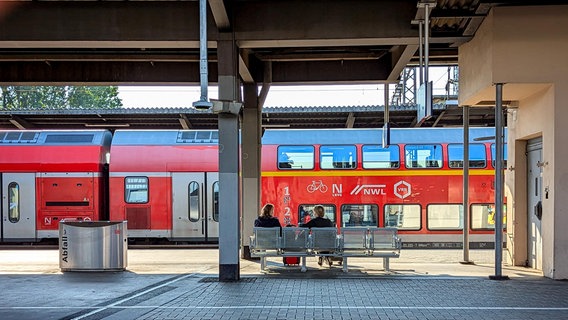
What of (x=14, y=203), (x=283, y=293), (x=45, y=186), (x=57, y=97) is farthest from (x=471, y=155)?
(x=57, y=97)

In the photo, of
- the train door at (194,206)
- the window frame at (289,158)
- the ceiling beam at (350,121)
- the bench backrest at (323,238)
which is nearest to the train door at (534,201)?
the bench backrest at (323,238)

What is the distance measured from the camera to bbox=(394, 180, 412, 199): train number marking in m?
19.0

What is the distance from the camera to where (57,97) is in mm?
63469

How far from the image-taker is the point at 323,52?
14664 mm

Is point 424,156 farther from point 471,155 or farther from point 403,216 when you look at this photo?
point 403,216

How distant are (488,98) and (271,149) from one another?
319 inches

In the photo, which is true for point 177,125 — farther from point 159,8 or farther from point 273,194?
point 159,8

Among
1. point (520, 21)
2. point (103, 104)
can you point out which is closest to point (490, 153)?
point (520, 21)

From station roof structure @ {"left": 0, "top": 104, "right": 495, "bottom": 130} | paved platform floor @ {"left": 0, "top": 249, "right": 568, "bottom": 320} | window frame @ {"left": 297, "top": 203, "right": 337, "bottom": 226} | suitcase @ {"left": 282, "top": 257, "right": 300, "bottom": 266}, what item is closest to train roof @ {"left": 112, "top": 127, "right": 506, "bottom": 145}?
station roof structure @ {"left": 0, "top": 104, "right": 495, "bottom": 130}

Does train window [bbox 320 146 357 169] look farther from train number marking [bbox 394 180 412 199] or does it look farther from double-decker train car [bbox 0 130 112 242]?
double-decker train car [bbox 0 130 112 242]

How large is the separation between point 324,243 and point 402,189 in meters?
7.01

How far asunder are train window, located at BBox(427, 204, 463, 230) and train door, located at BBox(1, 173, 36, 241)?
12.6 metres

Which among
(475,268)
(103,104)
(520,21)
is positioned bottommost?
(475,268)

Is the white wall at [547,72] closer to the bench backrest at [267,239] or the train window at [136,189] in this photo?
the bench backrest at [267,239]
